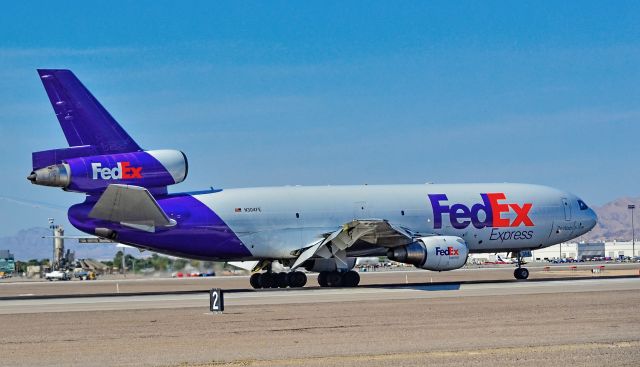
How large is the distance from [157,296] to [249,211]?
6.98 m

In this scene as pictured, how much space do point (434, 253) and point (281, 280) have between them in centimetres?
779

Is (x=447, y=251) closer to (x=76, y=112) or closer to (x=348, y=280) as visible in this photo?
(x=348, y=280)

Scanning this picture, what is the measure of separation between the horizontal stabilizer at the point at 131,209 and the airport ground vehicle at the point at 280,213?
0.16 feet

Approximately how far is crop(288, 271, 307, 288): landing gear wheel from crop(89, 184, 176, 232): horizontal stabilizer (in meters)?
6.61

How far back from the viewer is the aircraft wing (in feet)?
151

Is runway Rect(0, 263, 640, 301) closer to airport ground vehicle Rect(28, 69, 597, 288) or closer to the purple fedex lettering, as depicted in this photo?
airport ground vehicle Rect(28, 69, 597, 288)

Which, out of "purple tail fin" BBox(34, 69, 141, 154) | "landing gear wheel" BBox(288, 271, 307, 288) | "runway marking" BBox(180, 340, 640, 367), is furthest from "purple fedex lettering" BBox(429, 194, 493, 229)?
"runway marking" BBox(180, 340, 640, 367)

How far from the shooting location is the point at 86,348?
22.9m

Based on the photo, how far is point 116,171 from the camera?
146 ft

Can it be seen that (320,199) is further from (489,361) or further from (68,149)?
(489,361)

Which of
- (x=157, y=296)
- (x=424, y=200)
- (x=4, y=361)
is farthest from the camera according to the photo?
(x=424, y=200)

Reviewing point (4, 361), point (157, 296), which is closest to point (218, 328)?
point (4, 361)

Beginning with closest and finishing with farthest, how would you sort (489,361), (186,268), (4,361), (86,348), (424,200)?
(489,361) < (4,361) < (86,348) < (424,200) < (186,268)

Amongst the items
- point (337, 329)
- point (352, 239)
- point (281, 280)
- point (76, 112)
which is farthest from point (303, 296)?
point (337, 329)
